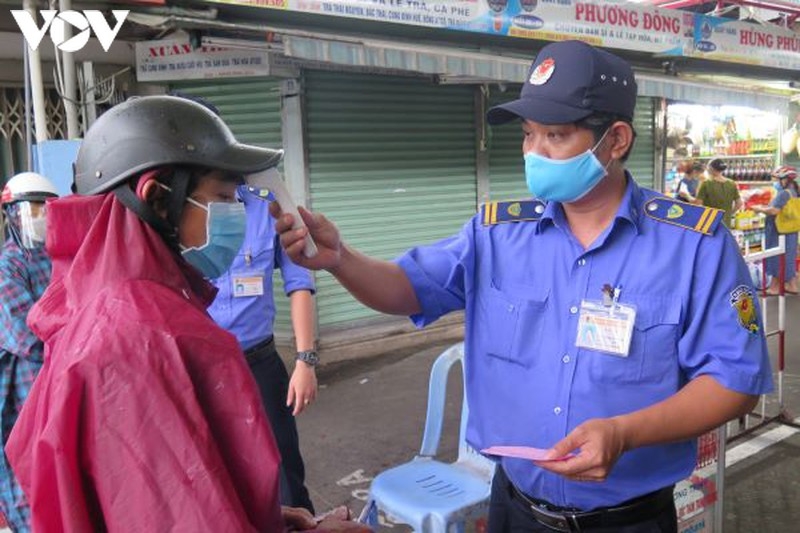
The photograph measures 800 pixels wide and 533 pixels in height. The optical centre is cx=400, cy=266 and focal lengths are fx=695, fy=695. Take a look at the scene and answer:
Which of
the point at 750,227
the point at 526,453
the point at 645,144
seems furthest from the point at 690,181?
the point at 526,453

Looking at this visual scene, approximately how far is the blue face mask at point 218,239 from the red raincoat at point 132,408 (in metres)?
0.20

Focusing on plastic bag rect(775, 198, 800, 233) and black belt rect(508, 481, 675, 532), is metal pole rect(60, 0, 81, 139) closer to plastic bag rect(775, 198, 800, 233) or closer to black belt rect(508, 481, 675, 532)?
black belt rect(508, 481, 675, 532)

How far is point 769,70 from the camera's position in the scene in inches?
451

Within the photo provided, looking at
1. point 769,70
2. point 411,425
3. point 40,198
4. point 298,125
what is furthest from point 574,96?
point 769,70

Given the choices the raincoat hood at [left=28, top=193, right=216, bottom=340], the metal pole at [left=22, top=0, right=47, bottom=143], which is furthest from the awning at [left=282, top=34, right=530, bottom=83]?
the raincoat hood at [left=28, top=193, right=216, bottom=340]

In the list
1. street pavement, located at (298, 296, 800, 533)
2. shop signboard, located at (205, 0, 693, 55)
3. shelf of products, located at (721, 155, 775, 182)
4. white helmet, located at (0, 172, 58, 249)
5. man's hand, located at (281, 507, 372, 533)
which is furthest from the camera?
shelf of products, located at (721, 155, 775, 182)

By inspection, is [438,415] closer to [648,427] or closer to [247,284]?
[247,284]

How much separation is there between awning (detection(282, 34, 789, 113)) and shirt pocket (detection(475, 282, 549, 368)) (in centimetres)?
368

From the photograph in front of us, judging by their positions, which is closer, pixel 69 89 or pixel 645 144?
pixel 69 89

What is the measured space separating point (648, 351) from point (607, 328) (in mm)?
114

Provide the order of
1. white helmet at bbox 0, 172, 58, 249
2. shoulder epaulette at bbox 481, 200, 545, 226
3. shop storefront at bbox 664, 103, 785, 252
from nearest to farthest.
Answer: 1. shoulder epaulette at bbox 481, 200, 545, 226
2. white helmet at bbox 0, 172, 58, 249
3. shop storefront at bbox 664, 103, 785, 252

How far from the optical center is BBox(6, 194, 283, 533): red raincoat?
1.06m

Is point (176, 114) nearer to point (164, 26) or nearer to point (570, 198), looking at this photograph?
point (570, 198)

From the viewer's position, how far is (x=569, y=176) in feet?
6.05
